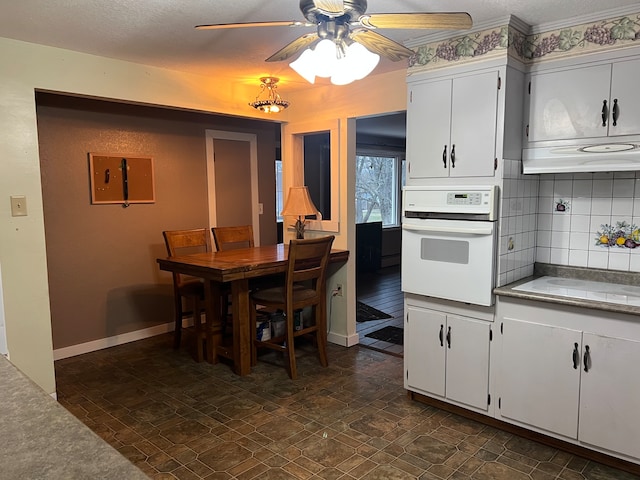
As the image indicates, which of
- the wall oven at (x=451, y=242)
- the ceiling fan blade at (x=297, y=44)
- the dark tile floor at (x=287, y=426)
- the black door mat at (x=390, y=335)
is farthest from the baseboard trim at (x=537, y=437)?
the ceiling fan blade at (x=297, y=44)

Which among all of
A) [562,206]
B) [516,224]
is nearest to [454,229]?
[516,224]

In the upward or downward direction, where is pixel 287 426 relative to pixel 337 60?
downward

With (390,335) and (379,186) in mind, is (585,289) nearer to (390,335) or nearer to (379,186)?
(390,335)

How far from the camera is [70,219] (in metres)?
3.76

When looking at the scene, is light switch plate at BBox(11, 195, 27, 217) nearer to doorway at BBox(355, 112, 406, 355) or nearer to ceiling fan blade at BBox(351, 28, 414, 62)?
ceiling fan blade at BBox(351, 28, 414, 62)

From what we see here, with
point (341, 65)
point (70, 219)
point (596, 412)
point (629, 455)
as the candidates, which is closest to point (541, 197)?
Answer: point (596, 412)

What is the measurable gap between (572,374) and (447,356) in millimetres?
678

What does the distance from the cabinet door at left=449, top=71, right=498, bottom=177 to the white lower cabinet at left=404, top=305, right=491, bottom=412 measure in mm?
868

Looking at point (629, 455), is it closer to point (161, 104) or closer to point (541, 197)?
point (541, 197)

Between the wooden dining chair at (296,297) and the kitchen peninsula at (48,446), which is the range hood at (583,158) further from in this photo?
the kitchen peninsula at (48,446)

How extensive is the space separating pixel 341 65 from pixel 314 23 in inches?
7.1

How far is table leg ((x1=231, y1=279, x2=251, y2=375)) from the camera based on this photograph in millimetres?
3361

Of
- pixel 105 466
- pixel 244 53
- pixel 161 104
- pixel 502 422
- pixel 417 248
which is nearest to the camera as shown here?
pixel 105 466

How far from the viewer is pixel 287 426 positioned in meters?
2.67
